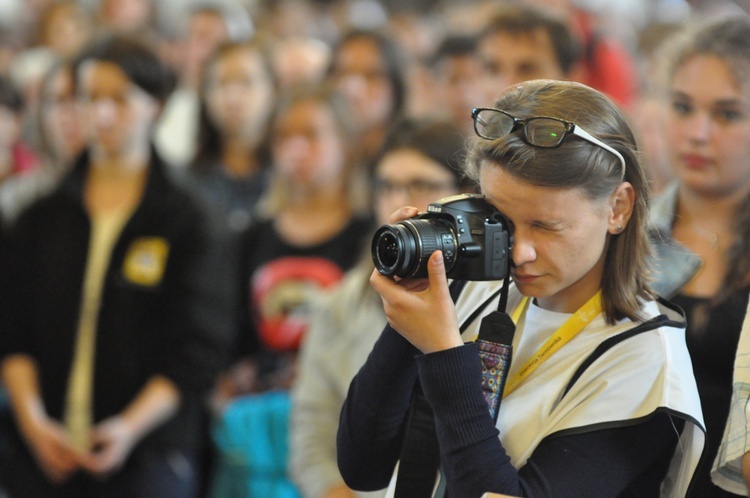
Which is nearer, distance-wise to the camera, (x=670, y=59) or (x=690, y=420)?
(x=690, y=420)

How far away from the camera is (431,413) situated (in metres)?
1.46

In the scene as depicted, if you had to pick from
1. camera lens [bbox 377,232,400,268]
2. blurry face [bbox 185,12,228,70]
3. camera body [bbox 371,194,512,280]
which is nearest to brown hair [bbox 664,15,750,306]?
camera body [bbox 371,194,512,280]

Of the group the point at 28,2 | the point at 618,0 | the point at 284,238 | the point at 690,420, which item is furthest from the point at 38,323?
the point at 618,0

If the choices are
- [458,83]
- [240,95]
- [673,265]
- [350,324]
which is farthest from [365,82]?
[673,265]

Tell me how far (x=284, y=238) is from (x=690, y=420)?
193cm

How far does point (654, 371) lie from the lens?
1.30 meters

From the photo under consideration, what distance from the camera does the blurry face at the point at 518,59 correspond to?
2.79 meters

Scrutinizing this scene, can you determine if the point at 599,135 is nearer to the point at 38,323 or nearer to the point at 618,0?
the point at 38,323

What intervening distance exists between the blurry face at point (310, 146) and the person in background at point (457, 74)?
607mm

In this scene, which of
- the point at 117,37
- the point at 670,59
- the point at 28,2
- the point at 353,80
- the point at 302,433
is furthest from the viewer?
the point at 28,2

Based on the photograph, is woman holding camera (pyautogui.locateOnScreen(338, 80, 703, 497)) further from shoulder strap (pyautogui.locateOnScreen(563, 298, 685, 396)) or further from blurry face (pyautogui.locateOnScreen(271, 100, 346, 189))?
blurry face (pyautogui.locateOnScreen(271, 100, 346, 189))

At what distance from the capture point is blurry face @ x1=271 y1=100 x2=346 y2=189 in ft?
10.2

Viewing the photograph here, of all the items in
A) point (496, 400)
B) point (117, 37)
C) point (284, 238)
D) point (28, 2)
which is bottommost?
point (28, 2)

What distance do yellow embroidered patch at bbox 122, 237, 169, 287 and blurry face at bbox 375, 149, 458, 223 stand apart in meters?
0.77
